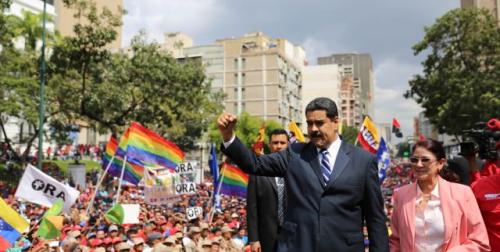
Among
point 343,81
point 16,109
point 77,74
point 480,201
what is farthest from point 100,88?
point 343,81

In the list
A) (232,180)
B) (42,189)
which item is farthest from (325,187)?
(232,180)

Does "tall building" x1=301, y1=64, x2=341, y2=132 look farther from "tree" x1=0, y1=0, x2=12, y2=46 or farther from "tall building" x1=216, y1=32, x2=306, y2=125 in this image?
"tree" x1=0, y1=0, x2=12, y2=46

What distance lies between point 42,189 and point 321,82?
93.9 meters

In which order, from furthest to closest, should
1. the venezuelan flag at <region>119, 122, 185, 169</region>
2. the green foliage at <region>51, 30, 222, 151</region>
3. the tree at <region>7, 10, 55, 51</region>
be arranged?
1. the tree at <region>7, 10, 55, 51</region>
2. the green foliage at <region>51, 30, 222, 151</region>
3. the venezuelan flag at <region>119, 122, 185, 169</region>

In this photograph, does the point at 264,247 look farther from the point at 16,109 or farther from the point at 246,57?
the point at 246,57

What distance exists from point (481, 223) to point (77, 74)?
67.8ft

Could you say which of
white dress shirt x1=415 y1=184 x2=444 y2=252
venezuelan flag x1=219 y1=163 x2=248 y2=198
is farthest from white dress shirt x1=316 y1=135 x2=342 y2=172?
venezuelan flag x1=219 y1=163 x2=248 y2=198

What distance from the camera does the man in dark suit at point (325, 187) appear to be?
10.7 feet

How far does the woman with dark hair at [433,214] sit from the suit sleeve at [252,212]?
139 cm

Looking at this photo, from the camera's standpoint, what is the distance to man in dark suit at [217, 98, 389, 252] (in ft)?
10.7

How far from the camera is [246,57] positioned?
76250 mm

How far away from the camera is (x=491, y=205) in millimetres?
3777

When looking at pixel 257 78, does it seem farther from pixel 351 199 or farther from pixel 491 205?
pixel 351 199

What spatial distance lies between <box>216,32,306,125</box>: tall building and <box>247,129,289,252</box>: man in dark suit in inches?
2745
